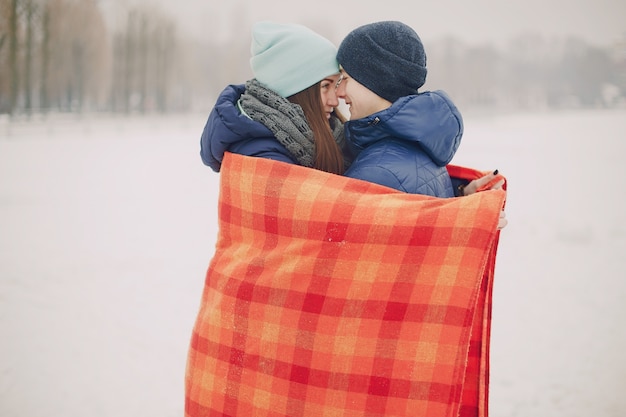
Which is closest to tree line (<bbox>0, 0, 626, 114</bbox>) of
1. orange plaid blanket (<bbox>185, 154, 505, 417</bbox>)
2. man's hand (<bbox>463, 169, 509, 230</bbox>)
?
A: orange plaid blanket (<bbox>185, 154, 505, 417</bbox>)

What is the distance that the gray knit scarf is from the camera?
1.81 metres

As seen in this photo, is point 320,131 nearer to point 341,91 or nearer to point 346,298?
point 341,91

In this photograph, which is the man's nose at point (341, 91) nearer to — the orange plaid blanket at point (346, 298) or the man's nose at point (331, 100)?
the man's nose at point (331, 100)

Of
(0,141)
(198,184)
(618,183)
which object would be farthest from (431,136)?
(0,141)

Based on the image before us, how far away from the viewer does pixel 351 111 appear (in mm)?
2016

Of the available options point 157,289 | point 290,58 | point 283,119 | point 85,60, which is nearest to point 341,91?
point 290,58

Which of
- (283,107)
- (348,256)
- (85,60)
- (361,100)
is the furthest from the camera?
(85,60)

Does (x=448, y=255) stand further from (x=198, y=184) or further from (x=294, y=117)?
(x=198, y=184)

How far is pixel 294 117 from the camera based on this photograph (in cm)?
186

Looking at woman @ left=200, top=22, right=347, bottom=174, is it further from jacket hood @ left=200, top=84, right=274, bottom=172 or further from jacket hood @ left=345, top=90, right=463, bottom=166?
jacket hood @ left=345, top=90, right=463, bottom=166

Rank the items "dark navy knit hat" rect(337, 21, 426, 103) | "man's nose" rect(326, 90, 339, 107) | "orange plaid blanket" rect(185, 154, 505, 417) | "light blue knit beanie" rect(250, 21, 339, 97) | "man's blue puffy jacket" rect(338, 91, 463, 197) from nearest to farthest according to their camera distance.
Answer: "orange plaid blanket" rect(185, 154, 505, 417) < "man's blue puffy jacket" rect(338, 91, 463, 197) < "dark navy knit hat" rect(337, 21, 426, 103) < "light blue knit beanie" rect(250, 21, 339, 97) < "man's nose" rect(326, 90, 339, 107)

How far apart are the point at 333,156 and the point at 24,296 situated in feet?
13.9

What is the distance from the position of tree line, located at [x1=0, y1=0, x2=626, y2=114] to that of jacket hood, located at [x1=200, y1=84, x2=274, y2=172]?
42.3 ft

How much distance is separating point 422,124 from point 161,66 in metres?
33.6
